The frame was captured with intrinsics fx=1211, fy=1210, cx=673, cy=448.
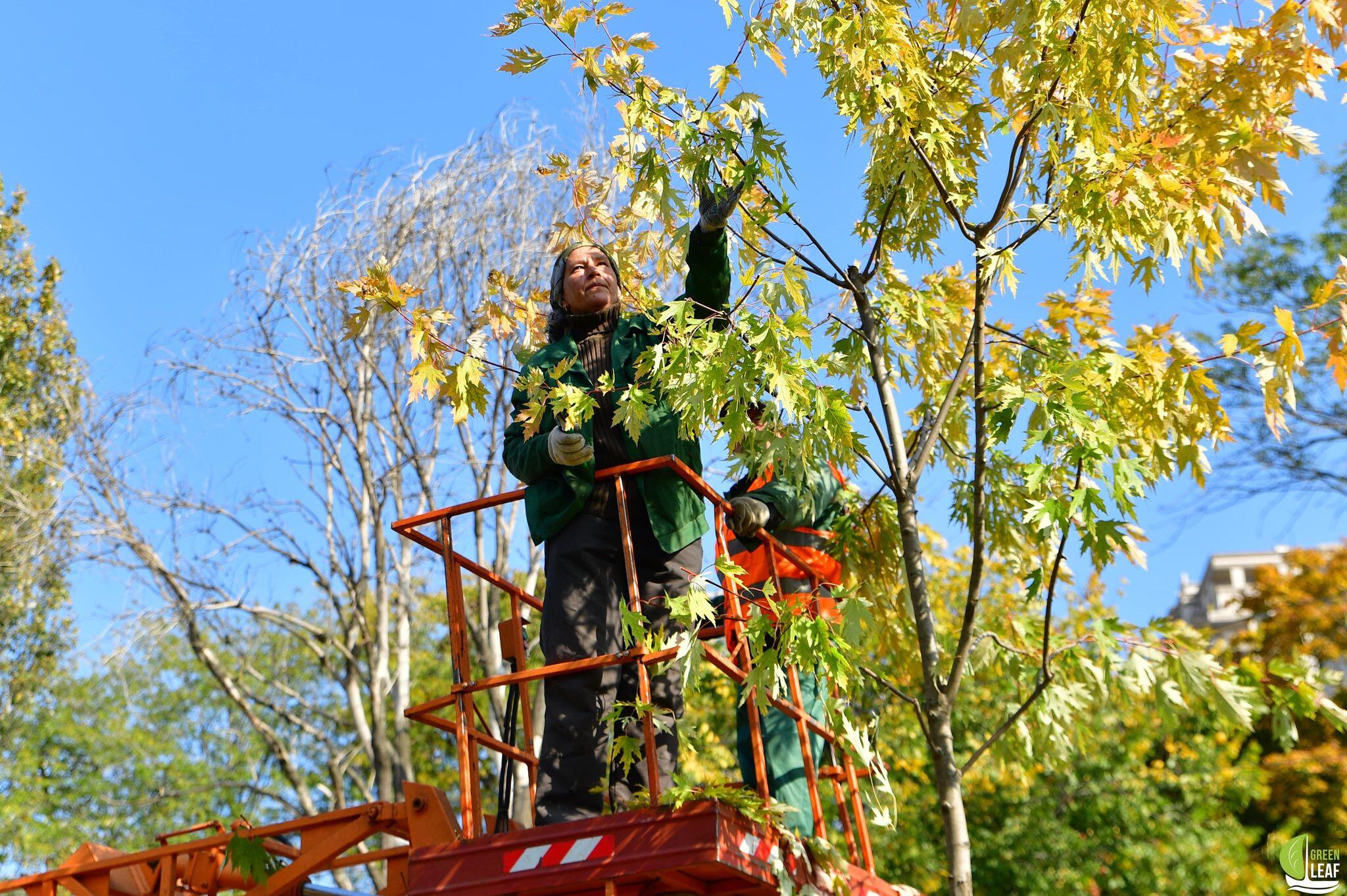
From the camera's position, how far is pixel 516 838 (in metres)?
3.70

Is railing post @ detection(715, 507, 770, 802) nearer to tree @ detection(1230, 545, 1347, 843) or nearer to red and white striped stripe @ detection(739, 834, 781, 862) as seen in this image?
red and white striped stripe @ detection(739, 834, 781, 862)

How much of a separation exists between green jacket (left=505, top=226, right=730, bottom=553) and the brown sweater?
0.05 m

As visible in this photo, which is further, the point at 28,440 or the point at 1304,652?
the point at 1304,652

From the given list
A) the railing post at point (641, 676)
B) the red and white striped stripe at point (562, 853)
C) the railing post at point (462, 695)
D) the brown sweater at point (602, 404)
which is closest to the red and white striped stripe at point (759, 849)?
the railing post at point (641, 676)

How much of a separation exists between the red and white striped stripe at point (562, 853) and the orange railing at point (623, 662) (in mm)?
207

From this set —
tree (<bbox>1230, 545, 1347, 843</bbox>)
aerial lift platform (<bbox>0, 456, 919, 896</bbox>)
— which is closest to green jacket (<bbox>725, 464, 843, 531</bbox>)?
aerial lift platform (<bbox>0, 456, 919, 896</bbox>)

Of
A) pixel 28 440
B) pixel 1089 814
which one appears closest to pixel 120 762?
pixel 28 440

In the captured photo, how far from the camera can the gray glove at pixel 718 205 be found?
435 centimetres

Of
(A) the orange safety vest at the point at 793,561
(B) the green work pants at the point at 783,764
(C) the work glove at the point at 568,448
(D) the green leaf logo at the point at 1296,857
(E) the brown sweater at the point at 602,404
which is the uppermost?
(E) the brown sweater at the point at 602,404

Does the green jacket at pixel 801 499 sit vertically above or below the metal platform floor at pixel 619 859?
above

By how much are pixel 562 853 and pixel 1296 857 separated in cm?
768

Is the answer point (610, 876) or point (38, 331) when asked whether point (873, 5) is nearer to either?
point (610, 876)

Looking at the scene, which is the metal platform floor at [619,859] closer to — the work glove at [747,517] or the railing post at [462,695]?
the railing post at [462,695]

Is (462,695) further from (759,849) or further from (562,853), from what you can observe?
(759,849)
